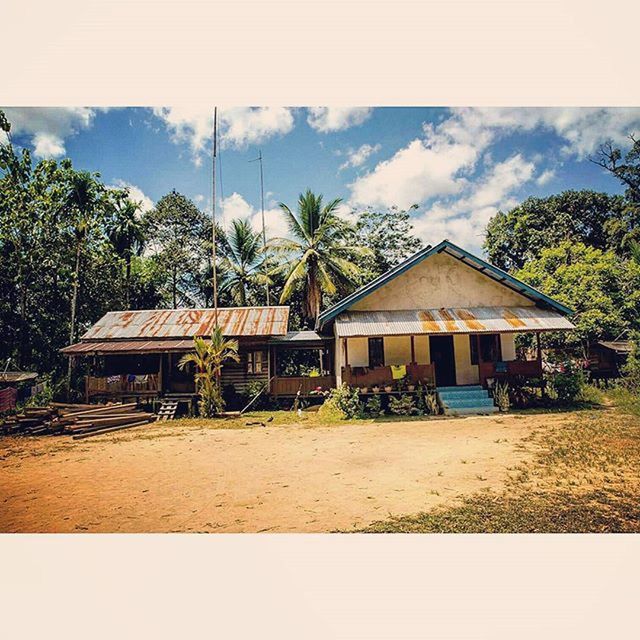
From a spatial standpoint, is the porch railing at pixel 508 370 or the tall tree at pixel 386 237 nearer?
the porch railing at pixel 508 370

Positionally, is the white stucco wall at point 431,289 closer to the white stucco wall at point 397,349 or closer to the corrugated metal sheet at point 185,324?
the white stucco wall at point 397,349

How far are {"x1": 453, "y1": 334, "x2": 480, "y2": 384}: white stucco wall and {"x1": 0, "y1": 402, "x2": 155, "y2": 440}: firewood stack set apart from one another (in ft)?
24.8

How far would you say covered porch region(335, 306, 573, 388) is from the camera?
9.10 meters

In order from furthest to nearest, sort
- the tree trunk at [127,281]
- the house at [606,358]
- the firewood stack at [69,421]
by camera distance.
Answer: the tree trunk at [127,281] → the house at [606,358] → the firewood stack at [69,421]

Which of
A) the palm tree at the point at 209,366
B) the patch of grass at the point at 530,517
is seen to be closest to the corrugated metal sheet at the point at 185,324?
the palm tree at the point at 209,366

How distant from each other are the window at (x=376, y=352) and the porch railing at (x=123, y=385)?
5.63m

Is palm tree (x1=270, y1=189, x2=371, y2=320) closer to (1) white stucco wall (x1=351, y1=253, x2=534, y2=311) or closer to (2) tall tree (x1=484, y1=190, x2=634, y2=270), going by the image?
(1) white stucco wall (x1=351, y1=253, x2=534, y2=311)

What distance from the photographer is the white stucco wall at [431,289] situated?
9977 mm

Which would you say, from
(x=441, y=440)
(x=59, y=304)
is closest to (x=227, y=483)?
(x=441, y=440)

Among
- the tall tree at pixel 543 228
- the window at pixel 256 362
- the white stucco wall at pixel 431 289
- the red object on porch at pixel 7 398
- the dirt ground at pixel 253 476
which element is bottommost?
the dirt ground at pixel 253 476

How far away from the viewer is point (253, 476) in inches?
194

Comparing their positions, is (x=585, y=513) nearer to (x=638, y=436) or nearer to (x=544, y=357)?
(x=638, y=436)

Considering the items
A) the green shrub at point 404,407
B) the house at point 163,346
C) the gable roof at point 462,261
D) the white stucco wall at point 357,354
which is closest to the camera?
the green shrub at point 404,407

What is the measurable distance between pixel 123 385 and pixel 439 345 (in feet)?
26.8
